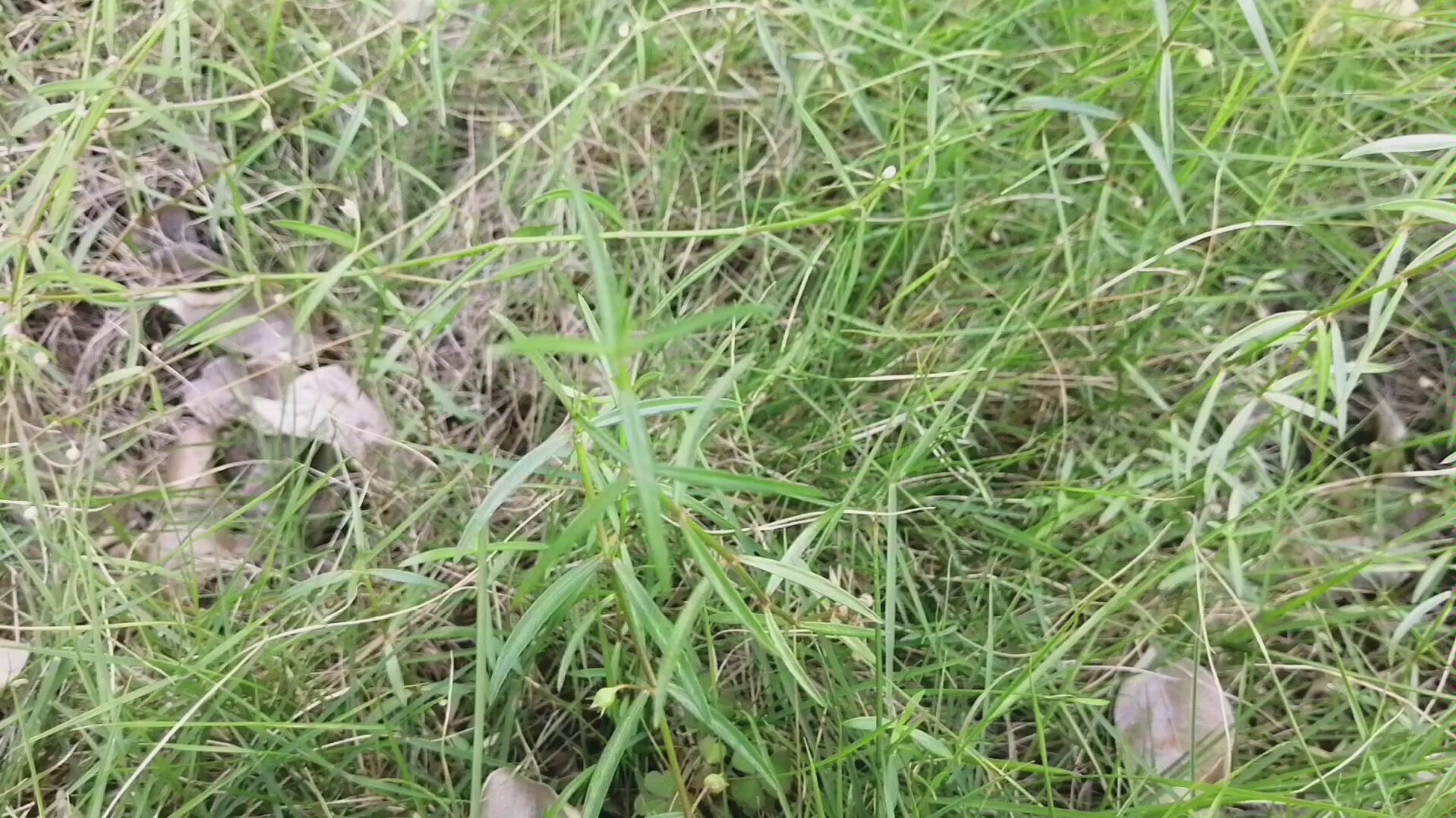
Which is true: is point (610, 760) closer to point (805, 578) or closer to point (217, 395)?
point (805, 578)

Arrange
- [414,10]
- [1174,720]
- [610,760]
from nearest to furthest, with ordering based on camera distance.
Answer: [610,760] < [1174,720] < [414,10]

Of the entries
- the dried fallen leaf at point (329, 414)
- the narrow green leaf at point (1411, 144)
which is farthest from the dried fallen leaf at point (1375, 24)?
the dried fallen leaf at point (329, 414)

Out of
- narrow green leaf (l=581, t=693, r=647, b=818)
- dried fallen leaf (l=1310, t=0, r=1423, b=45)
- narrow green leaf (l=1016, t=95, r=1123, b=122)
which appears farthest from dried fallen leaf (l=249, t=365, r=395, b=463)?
dried fallen leaf (l=1310, t=0, r=1423, b=45)

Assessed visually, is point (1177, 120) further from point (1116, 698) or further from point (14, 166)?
point (14, 166)

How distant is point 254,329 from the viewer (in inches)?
52.7

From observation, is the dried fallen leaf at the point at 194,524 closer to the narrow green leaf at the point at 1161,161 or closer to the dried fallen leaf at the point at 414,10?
the dried fallen leaf at the point at 414,10

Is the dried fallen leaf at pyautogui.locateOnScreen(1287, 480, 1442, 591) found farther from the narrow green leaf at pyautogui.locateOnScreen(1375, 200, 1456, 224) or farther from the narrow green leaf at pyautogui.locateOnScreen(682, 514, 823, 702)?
the narrow green leaf at pyautogui.locateOnScreen(682, 514, 823, 702)

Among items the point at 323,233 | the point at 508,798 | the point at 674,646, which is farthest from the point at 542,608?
the point at 323,233

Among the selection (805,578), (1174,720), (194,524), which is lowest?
(1174,720)

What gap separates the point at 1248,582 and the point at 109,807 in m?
1.37

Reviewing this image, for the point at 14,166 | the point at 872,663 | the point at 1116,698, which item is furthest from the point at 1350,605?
the point at 14,166

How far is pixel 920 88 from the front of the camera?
152 centimetres

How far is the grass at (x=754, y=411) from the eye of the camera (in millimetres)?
1004

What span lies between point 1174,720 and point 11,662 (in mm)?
1394
